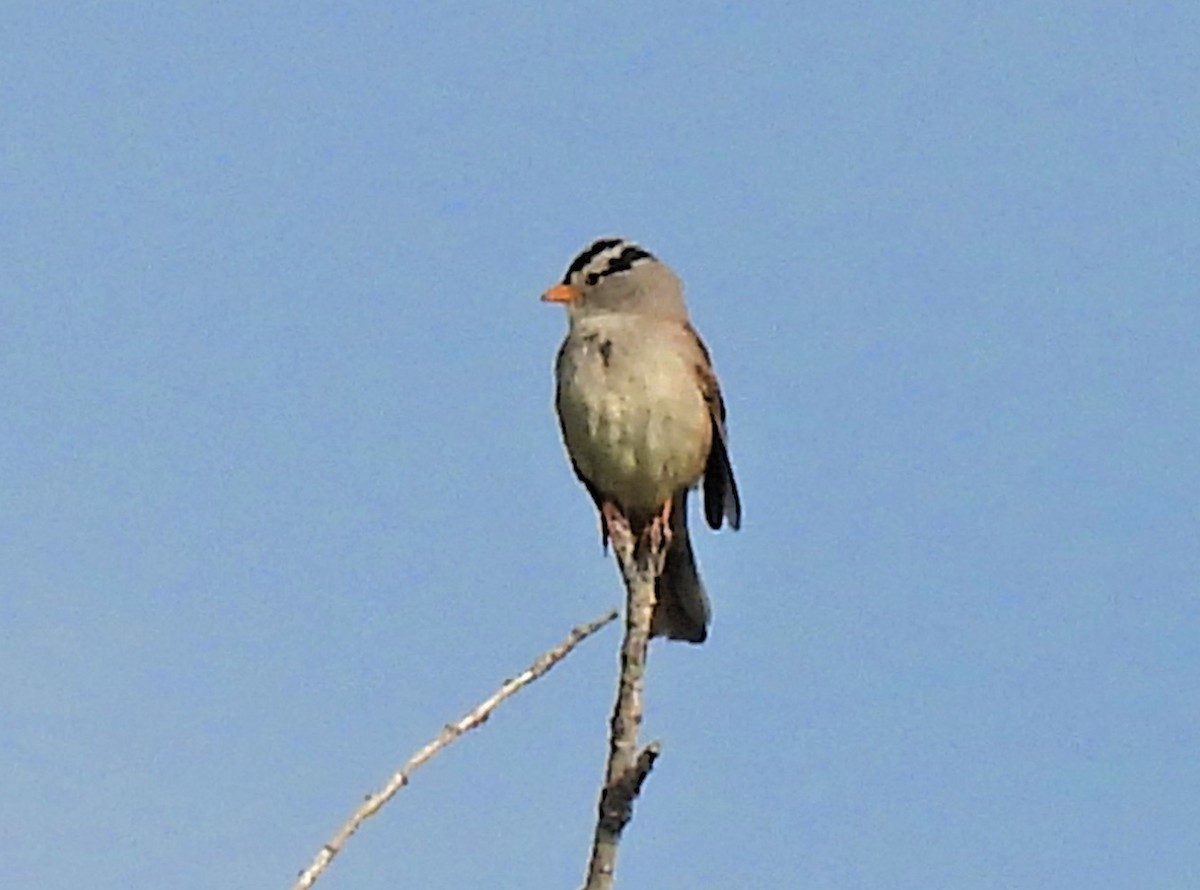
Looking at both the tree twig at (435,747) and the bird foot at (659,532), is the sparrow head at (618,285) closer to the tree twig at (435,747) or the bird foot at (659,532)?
the bird foot at (659,532)

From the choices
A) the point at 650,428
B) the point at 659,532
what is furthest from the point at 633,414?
the point at 659,532

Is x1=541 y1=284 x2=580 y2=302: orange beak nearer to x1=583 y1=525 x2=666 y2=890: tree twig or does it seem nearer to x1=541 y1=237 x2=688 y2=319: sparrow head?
x1=541 y1=237 x2=688 y2=319: sparrow head

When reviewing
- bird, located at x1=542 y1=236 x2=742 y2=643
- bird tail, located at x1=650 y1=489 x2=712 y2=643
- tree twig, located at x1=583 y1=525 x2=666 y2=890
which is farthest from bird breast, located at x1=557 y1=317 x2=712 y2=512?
Answer: tree twig, located at x1=583 y1=525 x2=666 y2=890

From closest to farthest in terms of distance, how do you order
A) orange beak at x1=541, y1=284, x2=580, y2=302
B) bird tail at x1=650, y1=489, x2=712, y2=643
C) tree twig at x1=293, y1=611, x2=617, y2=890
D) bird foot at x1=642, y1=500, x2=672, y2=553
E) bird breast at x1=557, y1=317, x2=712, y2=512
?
1. tree twig at x1=293, y1=611, x2=617, y2=890
2. bird foot at x1=642, y1=500, x2=672, y2=553
3. bird tail at x1=650, y1=489, x2=712, y2=643
4. bird breast at x1=557, y1=317, x2=712, y2=512
5. orange beak at x1=541, y1=284, x2=580, y2=302

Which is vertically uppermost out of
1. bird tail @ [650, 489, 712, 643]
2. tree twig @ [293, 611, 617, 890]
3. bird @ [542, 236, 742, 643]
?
bird @ [542, 236, 742, 643]

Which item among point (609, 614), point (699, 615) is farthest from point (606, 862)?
point (699, 615)

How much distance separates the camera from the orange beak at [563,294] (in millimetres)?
10070

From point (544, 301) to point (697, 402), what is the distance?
1.03m

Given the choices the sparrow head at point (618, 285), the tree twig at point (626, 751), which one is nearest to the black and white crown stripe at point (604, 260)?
the sparrow head at point (618, 285)

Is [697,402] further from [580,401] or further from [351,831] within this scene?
[351,831]

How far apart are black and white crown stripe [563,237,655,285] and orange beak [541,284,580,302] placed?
4cm

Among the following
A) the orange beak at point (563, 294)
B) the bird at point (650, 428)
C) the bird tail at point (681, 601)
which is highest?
the orange beak at point (563, 294)

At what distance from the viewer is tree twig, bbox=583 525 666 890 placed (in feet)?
13.2

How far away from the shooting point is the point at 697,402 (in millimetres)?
9531
